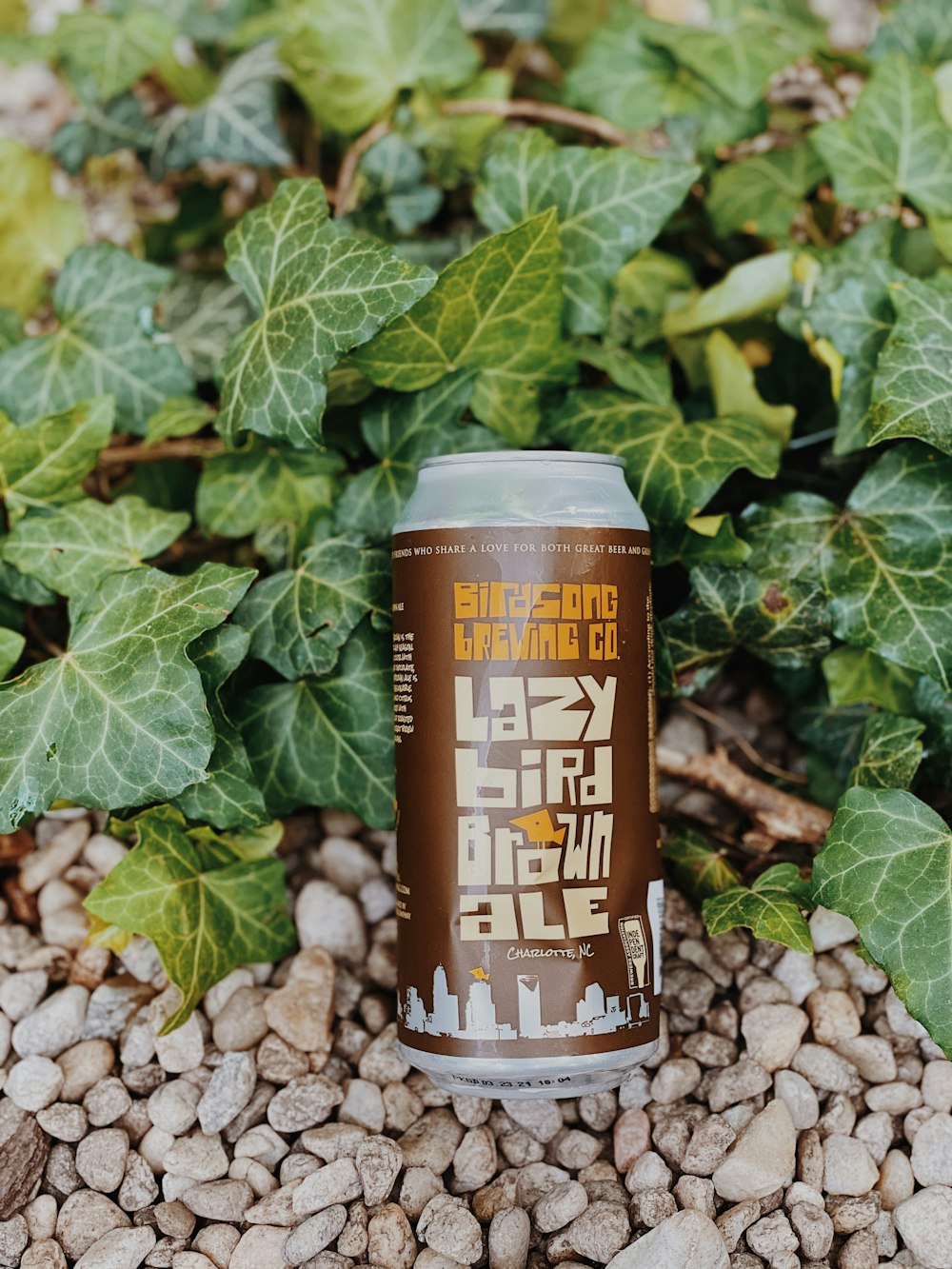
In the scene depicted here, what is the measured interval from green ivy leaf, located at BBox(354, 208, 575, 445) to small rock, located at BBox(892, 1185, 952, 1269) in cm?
104

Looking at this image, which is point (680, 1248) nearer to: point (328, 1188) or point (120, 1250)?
point (328, 1188)

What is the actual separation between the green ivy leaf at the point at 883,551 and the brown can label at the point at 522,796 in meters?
0.30

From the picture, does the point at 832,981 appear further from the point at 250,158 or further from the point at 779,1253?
the point at 250,158

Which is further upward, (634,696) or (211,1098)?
A: (634,696)

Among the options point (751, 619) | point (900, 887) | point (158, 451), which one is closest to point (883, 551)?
point (751, 619)

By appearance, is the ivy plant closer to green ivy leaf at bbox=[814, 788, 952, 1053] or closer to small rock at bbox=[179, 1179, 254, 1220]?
green ivy leaf at bbox=[814, 788, 952, 1053]

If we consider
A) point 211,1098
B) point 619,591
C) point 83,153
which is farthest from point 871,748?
point 83,153

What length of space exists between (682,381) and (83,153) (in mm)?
1054

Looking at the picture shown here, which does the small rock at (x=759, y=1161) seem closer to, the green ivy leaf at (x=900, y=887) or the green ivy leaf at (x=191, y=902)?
the green ivy leaf at (x=900, y=887)

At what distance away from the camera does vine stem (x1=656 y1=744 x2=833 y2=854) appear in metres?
1.49

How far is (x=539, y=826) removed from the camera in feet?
3.98

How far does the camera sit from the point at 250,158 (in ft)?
5.61

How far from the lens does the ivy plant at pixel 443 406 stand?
1308mm

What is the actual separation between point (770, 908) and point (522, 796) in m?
0.33
